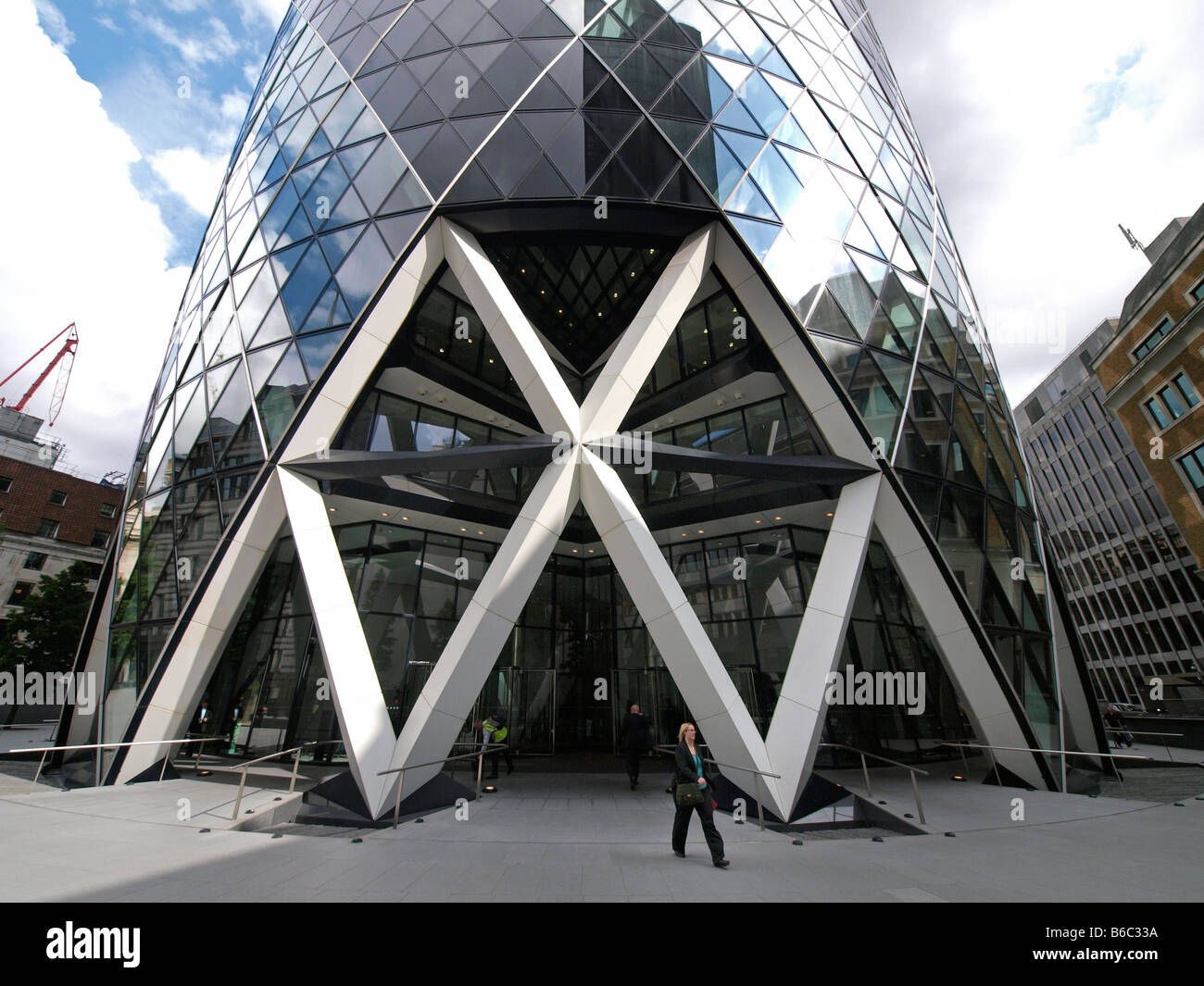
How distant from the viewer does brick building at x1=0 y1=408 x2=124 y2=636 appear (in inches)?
1596

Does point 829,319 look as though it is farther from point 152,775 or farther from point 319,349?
point 152,775

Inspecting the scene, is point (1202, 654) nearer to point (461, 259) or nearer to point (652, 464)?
point (652, 464)

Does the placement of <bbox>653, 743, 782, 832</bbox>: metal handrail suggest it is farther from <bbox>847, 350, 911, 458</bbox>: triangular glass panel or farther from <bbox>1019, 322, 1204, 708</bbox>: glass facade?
<bbox>1019, 322, 1204, 708</bbox>: glass facade

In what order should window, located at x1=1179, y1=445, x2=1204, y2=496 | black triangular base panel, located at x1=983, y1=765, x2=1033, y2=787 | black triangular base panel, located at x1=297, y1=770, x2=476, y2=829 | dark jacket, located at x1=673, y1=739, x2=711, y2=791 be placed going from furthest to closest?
window, located at x1=1179, y1=445, x2=1204, y2=496
black triangular base panel, located at x1=983, y1=765, x2=1033, y2=787
black triangular base panel, located at x1=297, y1=770, x2=476, y2=829
dark jacket, located at x1=673, y1=739, x2=711, y2=791

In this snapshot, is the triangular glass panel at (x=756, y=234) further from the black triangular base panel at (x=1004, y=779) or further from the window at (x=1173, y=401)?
the window at (x=1173, y=401)

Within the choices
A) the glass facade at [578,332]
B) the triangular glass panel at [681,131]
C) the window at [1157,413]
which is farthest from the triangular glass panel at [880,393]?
the window at [1157,413]

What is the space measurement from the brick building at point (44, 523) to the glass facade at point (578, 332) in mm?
35536

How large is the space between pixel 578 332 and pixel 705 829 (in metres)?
16.4

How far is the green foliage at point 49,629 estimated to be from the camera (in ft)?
80.2

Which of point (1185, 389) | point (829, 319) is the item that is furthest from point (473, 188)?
point (1185, 389)

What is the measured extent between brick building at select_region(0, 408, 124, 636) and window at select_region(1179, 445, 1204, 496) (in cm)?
Result: 6698

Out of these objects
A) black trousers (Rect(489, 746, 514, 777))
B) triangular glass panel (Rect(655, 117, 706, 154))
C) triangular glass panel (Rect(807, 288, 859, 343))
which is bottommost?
black trousers (Rect(489, 746, 514, 777))

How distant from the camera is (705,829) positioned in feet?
20.6

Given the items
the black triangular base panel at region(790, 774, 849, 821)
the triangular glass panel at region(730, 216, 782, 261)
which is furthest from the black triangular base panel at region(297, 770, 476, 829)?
the triangular glass panel at region(730, 216, 782, 261)
